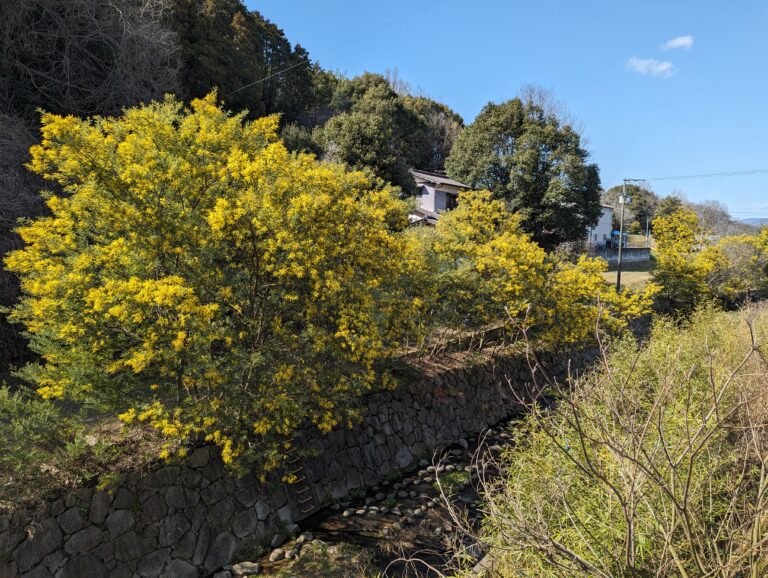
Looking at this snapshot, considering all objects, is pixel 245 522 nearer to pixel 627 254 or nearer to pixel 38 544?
pixel 38 544

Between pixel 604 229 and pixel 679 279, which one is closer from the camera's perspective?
pixel 679 279

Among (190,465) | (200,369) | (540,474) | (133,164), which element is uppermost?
(133,164)

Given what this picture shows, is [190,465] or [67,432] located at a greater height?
[67,432]

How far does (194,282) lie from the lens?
745cm

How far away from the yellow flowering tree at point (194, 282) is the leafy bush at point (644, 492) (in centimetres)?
386

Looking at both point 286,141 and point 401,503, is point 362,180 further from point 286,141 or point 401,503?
point 286,141

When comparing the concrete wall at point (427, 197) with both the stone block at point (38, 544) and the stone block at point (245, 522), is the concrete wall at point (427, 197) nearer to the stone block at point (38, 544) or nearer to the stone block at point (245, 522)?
the stone block at point (245, 522)

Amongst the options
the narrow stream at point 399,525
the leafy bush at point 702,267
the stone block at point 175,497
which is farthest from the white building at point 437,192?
the stone block at point 175,497

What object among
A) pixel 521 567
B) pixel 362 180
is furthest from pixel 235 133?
pixel 521 567

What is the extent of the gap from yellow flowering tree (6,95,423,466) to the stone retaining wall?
2.65ft

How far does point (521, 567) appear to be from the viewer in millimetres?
5004

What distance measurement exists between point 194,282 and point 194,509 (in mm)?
3665

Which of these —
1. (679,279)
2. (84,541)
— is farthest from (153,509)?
(679,279)

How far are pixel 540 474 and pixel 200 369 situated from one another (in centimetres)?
507
